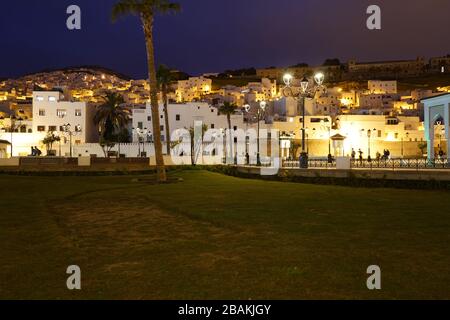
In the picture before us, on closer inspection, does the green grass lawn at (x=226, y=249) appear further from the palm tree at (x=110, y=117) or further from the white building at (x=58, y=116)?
the white building at (x=58, y=116)

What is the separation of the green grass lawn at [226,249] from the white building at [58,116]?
59.8 metres

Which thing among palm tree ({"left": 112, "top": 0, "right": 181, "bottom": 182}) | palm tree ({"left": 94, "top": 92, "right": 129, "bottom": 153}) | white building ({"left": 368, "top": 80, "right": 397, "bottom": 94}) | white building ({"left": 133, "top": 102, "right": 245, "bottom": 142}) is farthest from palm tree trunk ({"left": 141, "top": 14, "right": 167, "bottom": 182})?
white building ({"left": 368, "top": 80, "right": 397, "bottom": 94})

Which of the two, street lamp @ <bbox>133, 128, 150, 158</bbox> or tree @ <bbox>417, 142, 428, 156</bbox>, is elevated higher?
street lamp @ <bbox>133, 128, 150, 158</bbox>

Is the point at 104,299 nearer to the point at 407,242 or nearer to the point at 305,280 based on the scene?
the point at 305,280

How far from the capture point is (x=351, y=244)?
909 cm

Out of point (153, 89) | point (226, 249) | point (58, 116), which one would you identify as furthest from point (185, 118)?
point (226, 249)

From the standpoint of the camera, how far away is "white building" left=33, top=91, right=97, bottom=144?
238 feet

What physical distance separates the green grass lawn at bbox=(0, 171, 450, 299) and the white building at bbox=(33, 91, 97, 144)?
59833 millimetres

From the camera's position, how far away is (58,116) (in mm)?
72812

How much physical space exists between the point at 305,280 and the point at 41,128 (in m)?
73.2

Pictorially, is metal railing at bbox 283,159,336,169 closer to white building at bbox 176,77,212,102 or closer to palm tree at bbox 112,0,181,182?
palm tree at bbox 112,0,181,182

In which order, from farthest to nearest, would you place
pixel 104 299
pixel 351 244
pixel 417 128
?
pixel 417 128 < pixel 351 244 < pixel 104 299

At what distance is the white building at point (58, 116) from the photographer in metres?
72.6
